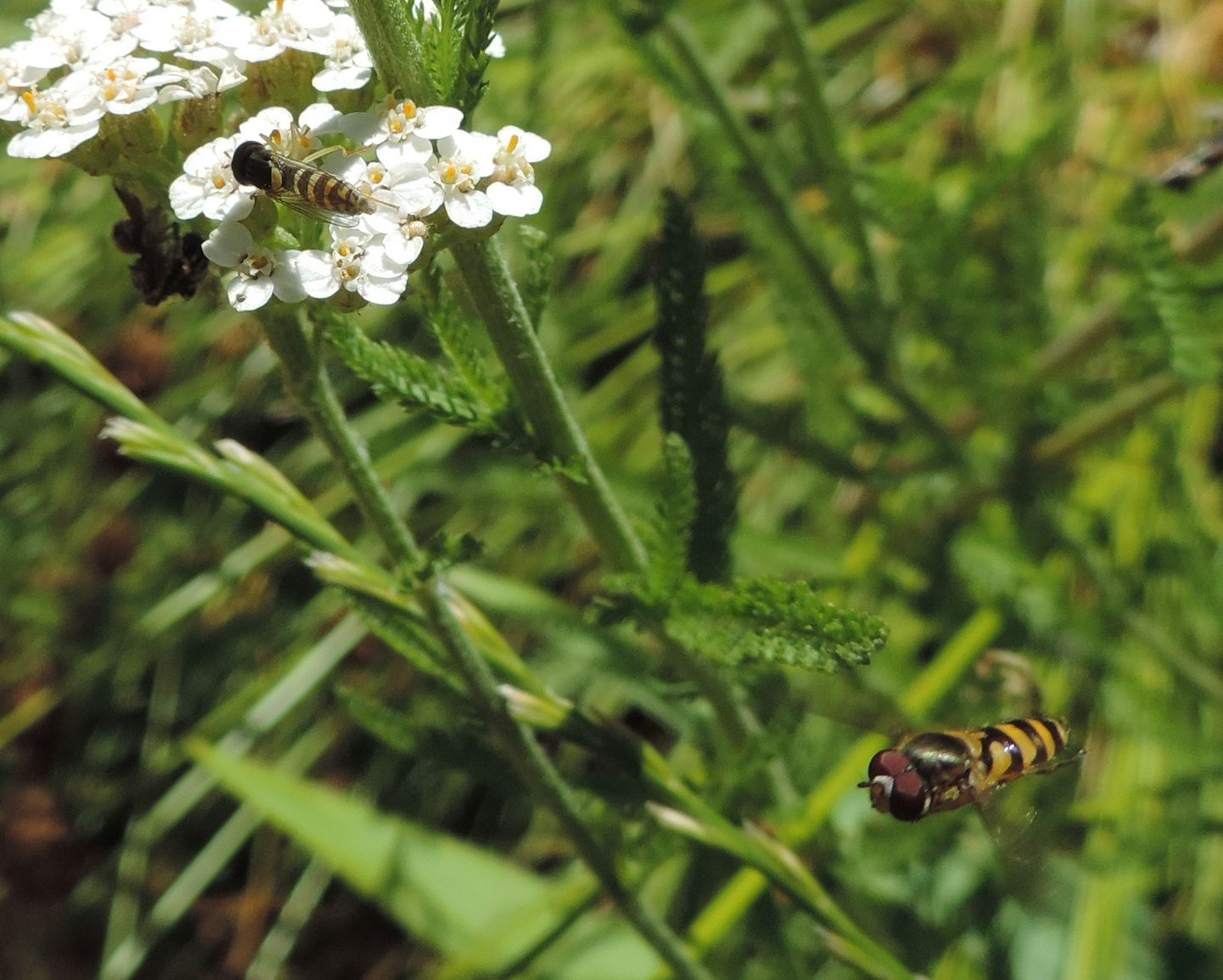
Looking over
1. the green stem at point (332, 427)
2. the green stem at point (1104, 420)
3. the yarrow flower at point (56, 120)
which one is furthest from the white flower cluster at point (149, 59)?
the green stem at point (1104, 420)

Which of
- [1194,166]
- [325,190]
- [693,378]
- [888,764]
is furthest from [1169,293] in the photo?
[325,190]

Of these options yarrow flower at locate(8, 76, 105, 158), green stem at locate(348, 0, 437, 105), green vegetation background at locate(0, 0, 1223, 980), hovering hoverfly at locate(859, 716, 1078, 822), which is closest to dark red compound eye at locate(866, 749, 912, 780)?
hovering hoverfly at locate(859, 716, 1078, 822)

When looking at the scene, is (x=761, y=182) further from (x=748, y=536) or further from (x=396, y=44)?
(x=396, y=44)

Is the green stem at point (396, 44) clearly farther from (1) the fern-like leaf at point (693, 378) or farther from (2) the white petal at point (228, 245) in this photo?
(1) the fern-like leaf at point (693, 378)

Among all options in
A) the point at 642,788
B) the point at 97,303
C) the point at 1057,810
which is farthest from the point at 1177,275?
the point at 97,303

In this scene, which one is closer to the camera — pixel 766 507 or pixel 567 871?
pixel 567 871

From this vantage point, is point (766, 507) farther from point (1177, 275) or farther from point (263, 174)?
point (263, 174)
